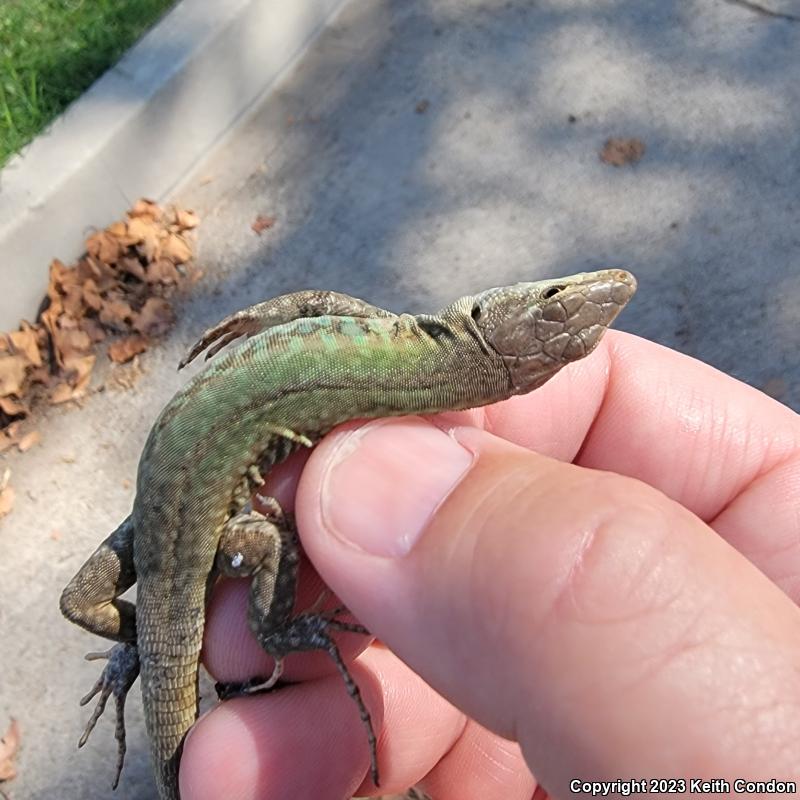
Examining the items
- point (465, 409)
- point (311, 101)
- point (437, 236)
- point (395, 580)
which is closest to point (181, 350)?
point (437, 236)

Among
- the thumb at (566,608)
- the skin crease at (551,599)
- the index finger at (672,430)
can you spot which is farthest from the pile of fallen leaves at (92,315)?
the thumb at (566,608)

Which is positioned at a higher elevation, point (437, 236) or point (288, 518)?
point (288, 518)

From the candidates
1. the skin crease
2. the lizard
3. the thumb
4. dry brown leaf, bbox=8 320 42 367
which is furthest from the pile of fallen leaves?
the thumb

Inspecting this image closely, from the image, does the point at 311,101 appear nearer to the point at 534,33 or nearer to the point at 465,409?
the point at 534,33

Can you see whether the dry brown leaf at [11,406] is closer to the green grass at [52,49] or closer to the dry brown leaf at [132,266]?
the dry brown leaf at [132,266]

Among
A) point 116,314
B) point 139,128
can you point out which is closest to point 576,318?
point 116,314

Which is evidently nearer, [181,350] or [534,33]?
[181,350]

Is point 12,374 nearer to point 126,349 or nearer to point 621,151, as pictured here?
point 126,349
